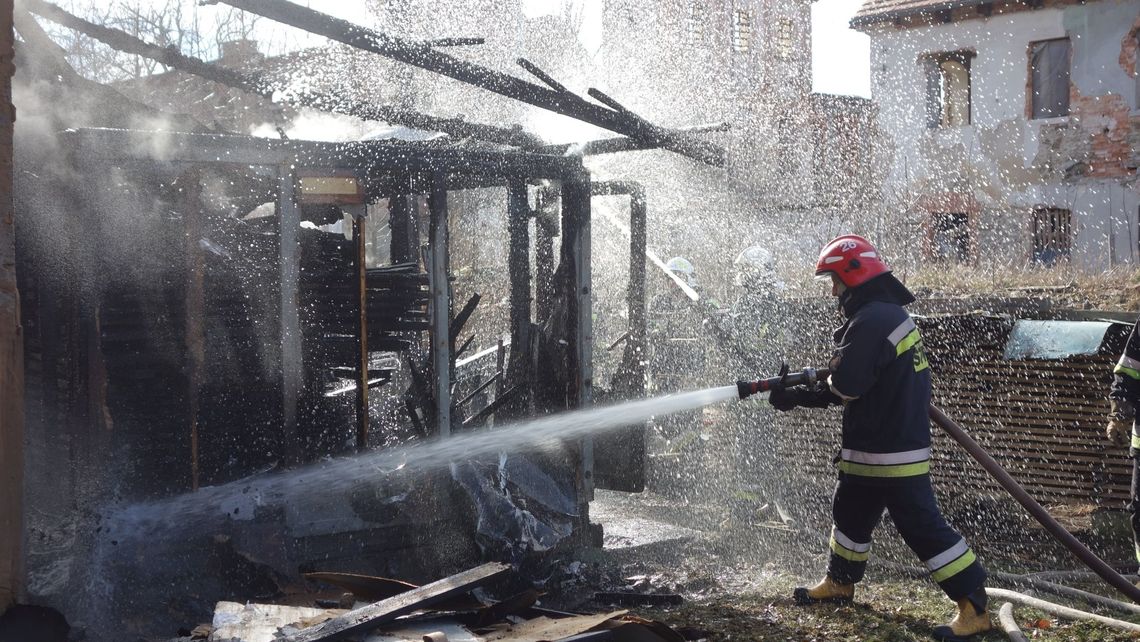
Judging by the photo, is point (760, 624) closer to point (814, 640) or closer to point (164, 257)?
point (814, 640)

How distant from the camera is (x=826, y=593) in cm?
506

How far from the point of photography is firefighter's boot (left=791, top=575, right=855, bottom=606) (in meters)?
5.05

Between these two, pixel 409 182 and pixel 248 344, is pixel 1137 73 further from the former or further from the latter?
pixel 248 344

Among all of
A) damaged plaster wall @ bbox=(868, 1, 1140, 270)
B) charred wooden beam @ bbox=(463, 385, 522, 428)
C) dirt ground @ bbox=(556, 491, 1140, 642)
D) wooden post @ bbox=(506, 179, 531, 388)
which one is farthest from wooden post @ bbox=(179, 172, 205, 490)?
damaged plaster wall @ bbox=(868, 1, 1140, 270)

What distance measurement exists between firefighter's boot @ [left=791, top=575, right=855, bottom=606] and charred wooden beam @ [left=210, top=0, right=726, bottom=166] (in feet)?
11.4

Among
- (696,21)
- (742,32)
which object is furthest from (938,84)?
(696,21)

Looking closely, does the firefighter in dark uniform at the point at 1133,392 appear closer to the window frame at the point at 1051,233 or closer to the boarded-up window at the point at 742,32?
the window frame at the point at 1051,233

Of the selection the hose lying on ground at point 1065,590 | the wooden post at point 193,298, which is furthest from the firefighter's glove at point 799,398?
the wooden post at point 193,298

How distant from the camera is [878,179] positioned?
66.8 ft

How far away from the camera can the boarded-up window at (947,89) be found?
63.3 feet

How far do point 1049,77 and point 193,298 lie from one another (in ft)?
58.5

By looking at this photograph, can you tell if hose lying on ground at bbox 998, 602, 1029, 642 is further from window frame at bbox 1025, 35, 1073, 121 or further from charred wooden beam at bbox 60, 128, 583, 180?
window frame at bbox 1025, 35, 1073, 121

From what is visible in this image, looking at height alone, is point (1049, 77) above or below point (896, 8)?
Answer: below

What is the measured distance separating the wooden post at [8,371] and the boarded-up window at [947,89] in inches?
738
